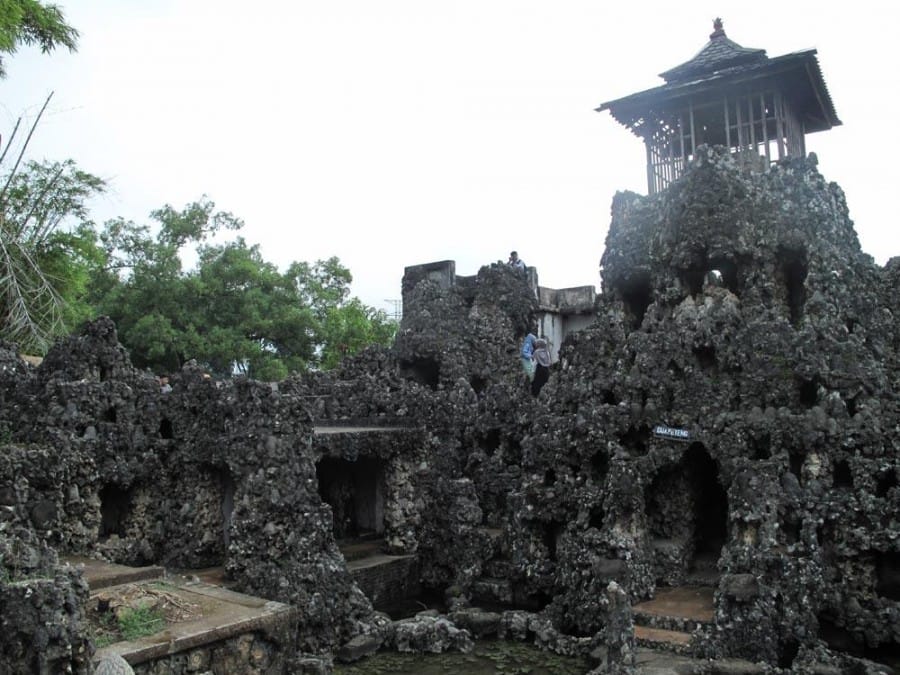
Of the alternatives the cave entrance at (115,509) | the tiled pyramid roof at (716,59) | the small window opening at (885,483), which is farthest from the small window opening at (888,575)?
the cave entrance at (115,509)

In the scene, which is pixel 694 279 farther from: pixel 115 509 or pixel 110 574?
pixel 115 509

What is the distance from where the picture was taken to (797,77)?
14.7 meters

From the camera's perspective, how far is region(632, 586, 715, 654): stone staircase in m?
8.98

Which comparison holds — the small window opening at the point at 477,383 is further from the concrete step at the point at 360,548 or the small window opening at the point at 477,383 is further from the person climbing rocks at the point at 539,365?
the concrete step at the point at 360,548

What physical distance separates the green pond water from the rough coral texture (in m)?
0.23

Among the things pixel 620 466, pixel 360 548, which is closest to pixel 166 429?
pixel 360 548

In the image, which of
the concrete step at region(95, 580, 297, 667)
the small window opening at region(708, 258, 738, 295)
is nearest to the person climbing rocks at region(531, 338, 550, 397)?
the small window opening at region(708, 258, 738, 295)

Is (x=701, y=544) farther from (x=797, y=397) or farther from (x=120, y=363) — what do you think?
(x=120, y=363)

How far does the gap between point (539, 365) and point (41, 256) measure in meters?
11.0

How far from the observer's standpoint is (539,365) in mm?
15805

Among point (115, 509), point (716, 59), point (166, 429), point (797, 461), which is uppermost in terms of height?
point (716, 59)

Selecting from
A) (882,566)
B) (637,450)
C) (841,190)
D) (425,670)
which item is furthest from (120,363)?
(841,190)

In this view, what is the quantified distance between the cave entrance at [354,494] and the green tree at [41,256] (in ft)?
18.8

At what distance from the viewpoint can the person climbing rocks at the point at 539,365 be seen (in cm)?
1573
